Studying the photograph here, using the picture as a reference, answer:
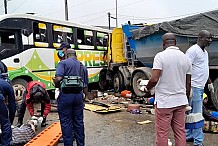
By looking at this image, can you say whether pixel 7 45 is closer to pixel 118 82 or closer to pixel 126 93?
pixel 126 93

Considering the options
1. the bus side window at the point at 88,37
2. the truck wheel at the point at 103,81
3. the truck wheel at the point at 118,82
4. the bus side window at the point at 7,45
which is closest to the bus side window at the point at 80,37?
the bus side window at the point at 88,37

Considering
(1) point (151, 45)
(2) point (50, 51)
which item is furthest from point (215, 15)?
(2) point (50, 51)

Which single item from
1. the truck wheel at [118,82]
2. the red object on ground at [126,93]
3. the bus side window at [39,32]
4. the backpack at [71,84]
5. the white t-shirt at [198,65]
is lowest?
the red object on ground at [126,93]

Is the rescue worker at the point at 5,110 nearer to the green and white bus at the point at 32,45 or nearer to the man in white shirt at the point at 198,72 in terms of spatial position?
the man in white shirt at the point at 198,72

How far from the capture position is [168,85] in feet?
11.7

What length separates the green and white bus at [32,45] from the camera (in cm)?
920

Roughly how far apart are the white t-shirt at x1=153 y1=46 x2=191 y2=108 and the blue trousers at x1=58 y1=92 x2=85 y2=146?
1.40 m

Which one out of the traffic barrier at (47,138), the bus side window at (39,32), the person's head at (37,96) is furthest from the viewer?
the bus side window at (39,32)

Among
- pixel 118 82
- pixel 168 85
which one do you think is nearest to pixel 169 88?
pixel 168 85

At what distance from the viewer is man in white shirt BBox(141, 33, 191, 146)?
140 inches

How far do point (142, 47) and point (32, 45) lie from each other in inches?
152

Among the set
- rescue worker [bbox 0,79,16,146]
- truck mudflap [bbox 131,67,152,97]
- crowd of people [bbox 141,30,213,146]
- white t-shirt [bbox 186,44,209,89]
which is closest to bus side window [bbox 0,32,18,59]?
truck mudflap [bbox 131,67,152,97]

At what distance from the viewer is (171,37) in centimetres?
375

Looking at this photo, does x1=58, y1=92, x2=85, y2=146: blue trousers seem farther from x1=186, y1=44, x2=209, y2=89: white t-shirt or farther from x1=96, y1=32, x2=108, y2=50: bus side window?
x1=96, y1=32, x2=108, y2=50: bus side window
